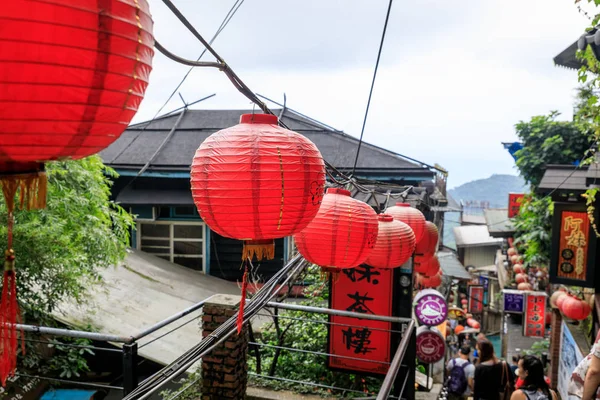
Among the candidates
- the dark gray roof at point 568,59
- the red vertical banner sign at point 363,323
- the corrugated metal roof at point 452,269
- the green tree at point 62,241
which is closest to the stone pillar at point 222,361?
the red vertical banner sign at point 363,323

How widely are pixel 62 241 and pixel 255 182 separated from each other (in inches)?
208

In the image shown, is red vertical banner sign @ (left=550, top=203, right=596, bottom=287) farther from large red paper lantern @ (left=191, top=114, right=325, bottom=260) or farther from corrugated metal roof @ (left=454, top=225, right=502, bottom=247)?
corrugated metal roof @ (left=454, top=225, right=502, bottom=247)

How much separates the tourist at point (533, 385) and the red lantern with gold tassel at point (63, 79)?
4.93 meters

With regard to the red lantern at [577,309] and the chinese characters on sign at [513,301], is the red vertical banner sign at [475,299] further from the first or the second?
the red lantern at [577,309]

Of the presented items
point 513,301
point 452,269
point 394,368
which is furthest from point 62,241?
point 452,269

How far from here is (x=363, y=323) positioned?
25.1ft

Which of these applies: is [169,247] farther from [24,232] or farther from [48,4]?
[48,4]

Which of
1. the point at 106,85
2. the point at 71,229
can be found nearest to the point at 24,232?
the point at 71,229

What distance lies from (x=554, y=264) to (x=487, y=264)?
30070mm

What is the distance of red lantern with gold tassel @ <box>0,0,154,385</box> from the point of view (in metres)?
1.33

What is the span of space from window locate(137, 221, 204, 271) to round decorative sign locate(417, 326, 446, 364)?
237 inches

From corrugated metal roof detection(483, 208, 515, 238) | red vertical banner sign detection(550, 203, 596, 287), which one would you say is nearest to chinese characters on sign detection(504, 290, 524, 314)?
corrugated metal roof detection(483, 208, 515, 238)

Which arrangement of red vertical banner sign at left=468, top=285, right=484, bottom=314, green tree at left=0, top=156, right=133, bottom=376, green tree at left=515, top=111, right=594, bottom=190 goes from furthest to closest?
1. red vertical banner sign at left=468, top=285, right=484, bottom=314
2. green tree at left=515, top=111, right=594, bottom=190
3. green tree at left=0, top=156, right=133, bottom=376

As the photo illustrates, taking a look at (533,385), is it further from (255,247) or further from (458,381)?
(458,381)
